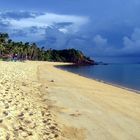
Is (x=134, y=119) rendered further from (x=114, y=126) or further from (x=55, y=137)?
(x=55, y=137)

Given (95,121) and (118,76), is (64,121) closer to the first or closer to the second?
(95,121)

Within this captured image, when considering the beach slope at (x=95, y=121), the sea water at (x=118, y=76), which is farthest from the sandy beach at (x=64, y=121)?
the sea water at (x=118, y=76)

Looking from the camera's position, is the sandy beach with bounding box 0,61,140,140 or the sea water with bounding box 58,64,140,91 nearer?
the sandy beach with bounding box 0,61,140,140

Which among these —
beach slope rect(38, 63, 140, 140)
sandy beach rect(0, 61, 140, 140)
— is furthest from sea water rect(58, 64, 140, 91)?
sandy beach rect(0, 61, 140, 140)

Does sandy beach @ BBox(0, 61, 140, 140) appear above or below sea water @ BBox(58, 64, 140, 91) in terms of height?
above

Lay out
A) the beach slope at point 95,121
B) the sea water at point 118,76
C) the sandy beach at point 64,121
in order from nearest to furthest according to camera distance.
Result: the sandy beach at point 64,121 < the beach slope at point 95,121 < the sea water at point 118,76

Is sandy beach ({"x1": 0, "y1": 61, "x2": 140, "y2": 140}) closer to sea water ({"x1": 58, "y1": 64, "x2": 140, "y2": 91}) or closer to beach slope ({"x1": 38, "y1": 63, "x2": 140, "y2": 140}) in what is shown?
beach slope ({"x1": 38, "y1": 63, "x2": 140, "y2": 140})

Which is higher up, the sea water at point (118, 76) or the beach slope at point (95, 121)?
the beach slope at point (95, 121)

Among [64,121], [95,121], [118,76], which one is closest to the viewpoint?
[64,121]

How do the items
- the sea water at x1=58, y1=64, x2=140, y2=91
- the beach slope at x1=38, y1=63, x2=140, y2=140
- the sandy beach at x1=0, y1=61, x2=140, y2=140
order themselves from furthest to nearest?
the sea water at x1=58, y1=64, x2=140, y2=91
the beach slope at x1=38, y1=63, x2=140, y2=140
the sandy beach at x1=0, y1=61, x2=140, y2=140

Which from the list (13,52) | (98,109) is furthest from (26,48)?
(98,109)

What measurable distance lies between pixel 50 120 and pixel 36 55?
179 m

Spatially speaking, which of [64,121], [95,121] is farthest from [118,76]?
[64,121]

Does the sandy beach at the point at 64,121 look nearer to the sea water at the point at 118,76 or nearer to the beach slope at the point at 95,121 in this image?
the beach slope at the point at 95,121
